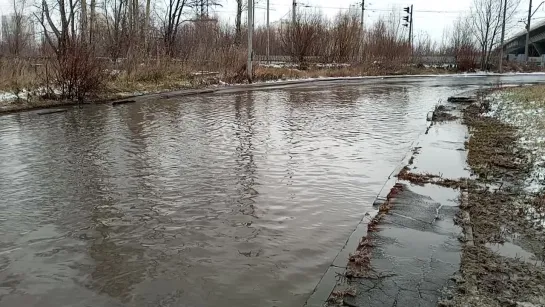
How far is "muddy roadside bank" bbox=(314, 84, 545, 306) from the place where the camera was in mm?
3842

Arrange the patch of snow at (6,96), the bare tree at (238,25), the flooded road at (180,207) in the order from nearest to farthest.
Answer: the flooded road at (180,207), the patch of snow at (6,96), the bare tree at (238,25)

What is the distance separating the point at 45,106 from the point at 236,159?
34.2ft

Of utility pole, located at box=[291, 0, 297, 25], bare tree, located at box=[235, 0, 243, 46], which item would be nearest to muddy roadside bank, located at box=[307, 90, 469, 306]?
utility pole, located at box=[291, 0, 297, 25]

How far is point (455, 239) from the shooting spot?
4.97 m

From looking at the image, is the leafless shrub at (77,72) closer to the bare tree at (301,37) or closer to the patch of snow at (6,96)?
the patch of snow at (6,96)

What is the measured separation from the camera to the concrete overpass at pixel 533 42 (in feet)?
280

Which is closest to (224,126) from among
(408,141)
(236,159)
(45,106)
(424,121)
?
(236,159)

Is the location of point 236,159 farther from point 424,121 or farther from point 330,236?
point 424,121

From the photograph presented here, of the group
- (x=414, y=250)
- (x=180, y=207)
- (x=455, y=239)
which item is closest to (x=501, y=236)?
(x=455, y=239)

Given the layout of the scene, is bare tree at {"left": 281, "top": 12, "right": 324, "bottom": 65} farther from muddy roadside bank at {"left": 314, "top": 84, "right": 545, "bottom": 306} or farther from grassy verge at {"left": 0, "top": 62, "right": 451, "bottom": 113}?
muddy roadside bank at {"left": 314, "top": 84, "right": 545, "bottom": 306}

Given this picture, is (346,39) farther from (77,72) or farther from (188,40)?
(77,72)

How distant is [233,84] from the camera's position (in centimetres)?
2816

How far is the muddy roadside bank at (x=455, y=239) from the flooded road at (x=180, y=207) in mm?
464

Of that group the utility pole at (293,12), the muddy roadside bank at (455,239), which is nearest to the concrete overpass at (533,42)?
the utility pole at (293,12)
